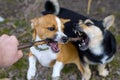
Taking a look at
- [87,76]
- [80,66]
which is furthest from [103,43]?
[87,76]

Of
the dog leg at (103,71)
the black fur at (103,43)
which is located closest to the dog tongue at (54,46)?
the black fur at (103,43)

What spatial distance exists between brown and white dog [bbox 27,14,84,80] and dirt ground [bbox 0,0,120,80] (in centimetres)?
33

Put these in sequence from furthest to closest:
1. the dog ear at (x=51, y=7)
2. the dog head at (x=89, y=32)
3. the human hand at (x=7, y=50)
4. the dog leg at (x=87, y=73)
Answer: the dog leg at (x=87, y=73)
the dog ear at (x=51, y=7)
the dog head at (x=89, y=32)
the human hand at (x=7, y=50)

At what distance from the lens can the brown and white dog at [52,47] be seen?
3029 millimetres

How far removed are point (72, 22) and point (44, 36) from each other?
20.8 inches

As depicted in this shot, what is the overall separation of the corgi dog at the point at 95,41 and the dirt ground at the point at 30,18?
1.44 feet

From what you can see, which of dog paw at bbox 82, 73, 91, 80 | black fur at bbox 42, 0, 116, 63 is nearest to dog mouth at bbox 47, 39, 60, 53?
black fur at bbox 42, 0, 116, 63

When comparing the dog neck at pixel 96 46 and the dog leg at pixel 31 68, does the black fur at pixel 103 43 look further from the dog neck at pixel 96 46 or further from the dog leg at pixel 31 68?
the dog leg at pixel 31 68

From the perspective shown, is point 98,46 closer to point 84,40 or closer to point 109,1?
point 84,40

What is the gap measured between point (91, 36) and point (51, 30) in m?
0.37

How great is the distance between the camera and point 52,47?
312 centimetres

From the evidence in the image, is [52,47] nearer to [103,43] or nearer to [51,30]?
[51,30]

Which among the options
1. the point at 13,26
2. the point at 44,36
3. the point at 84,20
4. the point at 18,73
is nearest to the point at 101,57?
the point at 84,20

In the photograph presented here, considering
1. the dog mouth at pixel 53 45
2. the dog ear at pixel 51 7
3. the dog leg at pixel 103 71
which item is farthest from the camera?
the dog leg at pixel 103 71
